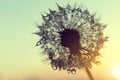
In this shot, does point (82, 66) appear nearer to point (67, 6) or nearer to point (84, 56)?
point (84, 56)

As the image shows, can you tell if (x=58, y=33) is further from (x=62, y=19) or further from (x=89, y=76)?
(x=89, y=76)

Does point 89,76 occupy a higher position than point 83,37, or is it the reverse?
point 83,37

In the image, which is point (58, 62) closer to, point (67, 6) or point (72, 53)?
point (72, 53)

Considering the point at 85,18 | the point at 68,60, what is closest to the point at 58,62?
the point at 68,60

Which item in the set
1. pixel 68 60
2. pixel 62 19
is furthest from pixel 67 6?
pixel 68 60

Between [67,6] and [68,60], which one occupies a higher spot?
[67,6]
